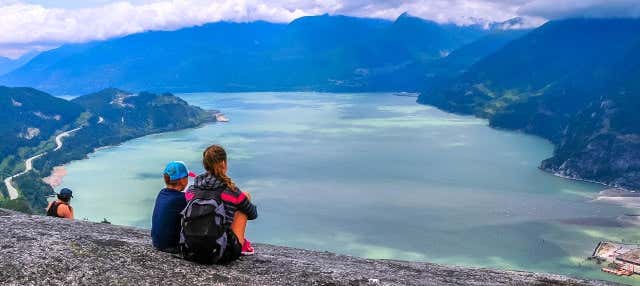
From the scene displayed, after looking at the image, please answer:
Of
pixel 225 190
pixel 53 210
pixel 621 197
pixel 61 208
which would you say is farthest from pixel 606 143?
pixel 225 190

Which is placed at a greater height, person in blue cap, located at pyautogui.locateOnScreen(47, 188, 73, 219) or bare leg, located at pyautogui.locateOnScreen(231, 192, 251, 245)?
bare leg, located at pyautogui.locateOnScreen(231, 192, 251, 245)

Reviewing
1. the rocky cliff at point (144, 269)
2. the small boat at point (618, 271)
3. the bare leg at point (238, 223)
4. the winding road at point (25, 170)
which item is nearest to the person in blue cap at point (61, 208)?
the rocky cliff at point (144, 269)

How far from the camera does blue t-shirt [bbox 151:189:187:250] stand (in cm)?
929

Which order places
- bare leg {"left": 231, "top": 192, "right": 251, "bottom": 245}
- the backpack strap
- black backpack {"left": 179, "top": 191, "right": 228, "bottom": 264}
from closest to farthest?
black backpack {"left": 179, "top": 191, "right": 228, "bottom": 264}
the backpack strap
bare leg {"left": 231, "top": 192, "right": 251, "bottom": 245}

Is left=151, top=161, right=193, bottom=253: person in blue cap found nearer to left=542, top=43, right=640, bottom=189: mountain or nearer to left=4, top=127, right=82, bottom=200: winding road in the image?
left=4, top=127, right=82, bottom=200: winding road

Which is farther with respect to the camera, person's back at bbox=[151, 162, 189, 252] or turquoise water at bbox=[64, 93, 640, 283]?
turquoise water at bbox=[64, 93, 640, 283]

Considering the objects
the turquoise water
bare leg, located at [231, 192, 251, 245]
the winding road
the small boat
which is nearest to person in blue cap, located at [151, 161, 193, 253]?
bare leg, located at [231, 192, 251, 245]

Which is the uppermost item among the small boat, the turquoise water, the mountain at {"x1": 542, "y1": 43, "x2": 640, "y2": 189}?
the mountain at {"x1": 542, "y1": 43, "x2": 640, "y2": 189}

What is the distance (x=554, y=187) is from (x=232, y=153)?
8593 cm

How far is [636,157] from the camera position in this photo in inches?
5817

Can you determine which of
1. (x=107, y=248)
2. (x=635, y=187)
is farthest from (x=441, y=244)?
(x=635, y=187)

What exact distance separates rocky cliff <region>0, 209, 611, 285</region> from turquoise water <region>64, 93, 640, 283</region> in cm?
5861

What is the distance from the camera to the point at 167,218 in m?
9.52

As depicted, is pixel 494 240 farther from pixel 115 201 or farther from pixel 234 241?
pixel 234 241
